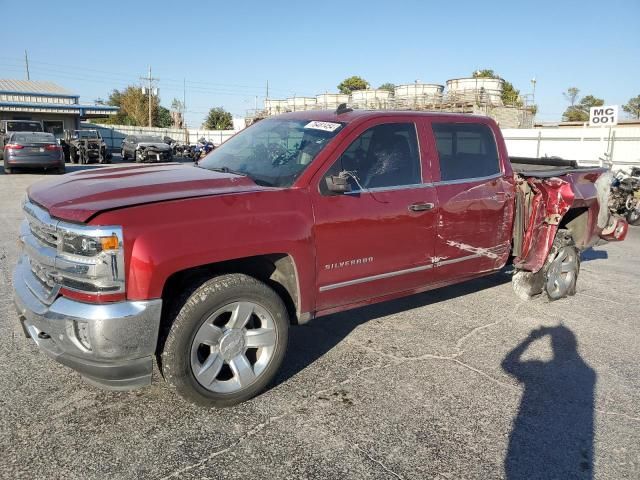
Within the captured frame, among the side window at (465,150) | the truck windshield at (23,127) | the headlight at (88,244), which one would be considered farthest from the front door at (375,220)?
the truck windshield at (23,127)

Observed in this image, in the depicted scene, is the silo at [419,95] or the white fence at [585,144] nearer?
the white fence at [585,144]

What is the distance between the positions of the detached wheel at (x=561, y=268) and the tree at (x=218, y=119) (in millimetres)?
79001

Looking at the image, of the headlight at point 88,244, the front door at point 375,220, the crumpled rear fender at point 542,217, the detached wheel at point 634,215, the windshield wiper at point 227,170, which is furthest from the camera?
the detached wheel at point 634,215

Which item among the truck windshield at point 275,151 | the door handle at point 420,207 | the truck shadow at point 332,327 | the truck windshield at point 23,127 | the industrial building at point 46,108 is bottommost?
the truck shadow at point 332,327

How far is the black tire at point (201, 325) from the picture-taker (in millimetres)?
2961

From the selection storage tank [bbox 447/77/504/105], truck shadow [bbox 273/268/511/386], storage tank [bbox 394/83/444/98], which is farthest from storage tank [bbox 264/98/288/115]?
truck shadow [bbox 273/268/511/386]

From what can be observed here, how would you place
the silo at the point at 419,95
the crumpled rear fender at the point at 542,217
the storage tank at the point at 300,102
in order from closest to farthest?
1. the crumpled rear fender at the point at 542,217
2. the silo at the point at 419,95
3. the storage tank at the point at 300,102

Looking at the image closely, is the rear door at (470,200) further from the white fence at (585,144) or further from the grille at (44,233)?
the white fence at (585,144)

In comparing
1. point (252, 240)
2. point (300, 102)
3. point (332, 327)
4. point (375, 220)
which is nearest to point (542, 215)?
point (375, 220)

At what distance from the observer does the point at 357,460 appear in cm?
277

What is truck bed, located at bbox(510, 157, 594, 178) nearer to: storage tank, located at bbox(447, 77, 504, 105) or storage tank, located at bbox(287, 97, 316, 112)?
storage tank, located at bbox(447, 77, 504, 105)

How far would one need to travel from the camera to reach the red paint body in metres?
2.84

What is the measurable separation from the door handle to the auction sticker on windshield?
2.76 ft

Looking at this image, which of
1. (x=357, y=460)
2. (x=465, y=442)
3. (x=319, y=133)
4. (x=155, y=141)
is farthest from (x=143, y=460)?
(x=155, y=141)
